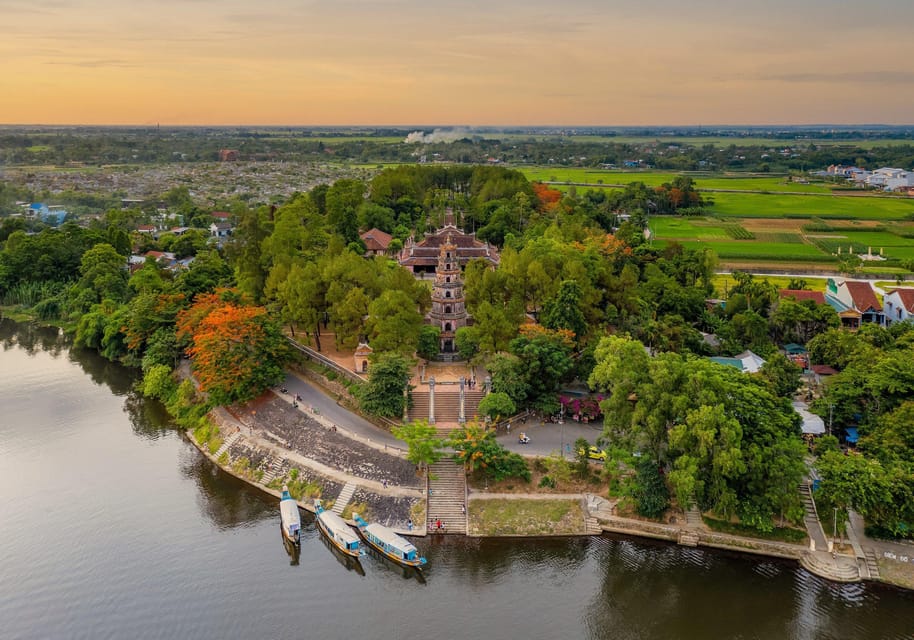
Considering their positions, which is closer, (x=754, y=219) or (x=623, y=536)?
(x=623, y=536)

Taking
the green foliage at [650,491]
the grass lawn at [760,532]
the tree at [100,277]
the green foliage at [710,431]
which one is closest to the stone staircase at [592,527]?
the green foliage at [650,491]

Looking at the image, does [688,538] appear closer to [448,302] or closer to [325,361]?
[448,302]

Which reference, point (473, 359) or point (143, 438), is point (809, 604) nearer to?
point (473, 359)

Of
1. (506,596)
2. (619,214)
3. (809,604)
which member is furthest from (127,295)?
(619,214)

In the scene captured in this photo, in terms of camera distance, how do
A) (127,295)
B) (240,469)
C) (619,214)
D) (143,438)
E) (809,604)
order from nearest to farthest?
1. (809,604)
2. (240,469)
3. (143,438)
4. (127,295)
5. (619,214)

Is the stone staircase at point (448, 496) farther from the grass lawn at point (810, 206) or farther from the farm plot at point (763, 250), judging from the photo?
the grass lawn at point (810, 206)

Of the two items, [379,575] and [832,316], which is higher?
[832,316]

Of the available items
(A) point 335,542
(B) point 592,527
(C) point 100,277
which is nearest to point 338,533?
(A) point 335,542

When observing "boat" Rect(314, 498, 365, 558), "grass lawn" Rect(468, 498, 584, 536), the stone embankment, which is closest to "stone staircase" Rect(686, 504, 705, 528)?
"grass lawn" Rect(468, 498, 584, 536)

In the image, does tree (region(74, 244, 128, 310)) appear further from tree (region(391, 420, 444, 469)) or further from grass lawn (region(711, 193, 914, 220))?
grass lawn (region(711, 193, 914, 220))
